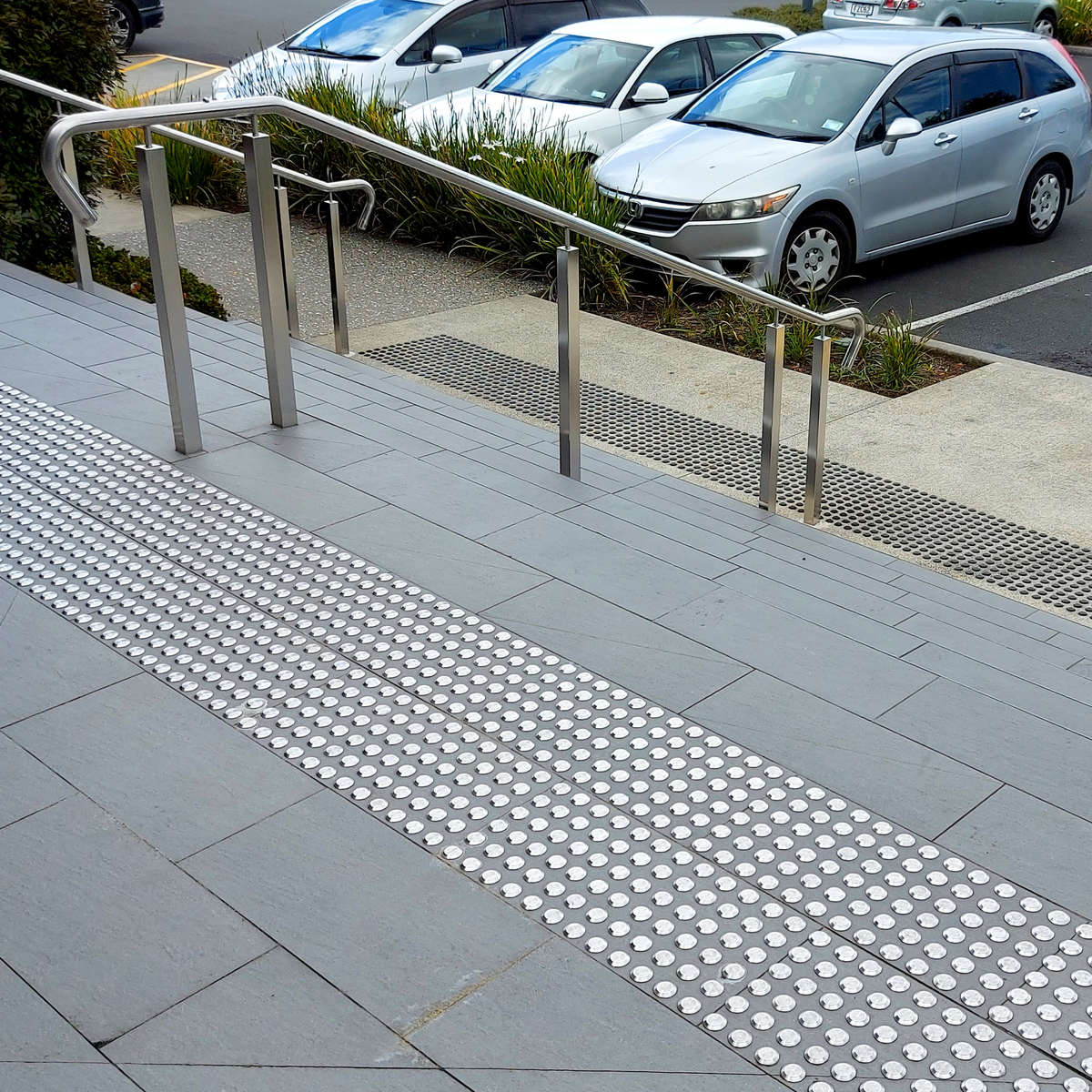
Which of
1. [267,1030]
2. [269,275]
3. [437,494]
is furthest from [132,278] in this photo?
[267,1030]

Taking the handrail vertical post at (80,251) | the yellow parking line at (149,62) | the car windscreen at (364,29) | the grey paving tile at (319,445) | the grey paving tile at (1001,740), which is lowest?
the yellow parking line at (149,62)

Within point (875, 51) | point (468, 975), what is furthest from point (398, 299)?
point (468, 975)

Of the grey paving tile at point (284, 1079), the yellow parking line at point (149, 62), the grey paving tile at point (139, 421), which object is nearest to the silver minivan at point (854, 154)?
the grey paving tile at point (139, 421)

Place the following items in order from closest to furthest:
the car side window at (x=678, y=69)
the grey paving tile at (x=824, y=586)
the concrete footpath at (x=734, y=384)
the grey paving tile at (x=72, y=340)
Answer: the grey paving tile at (x=824, y=586)
the grey paving tile at (x=72, y=340)
the concrete footpath at (x=734, y=384)
the car side window at (x=678, y=69)

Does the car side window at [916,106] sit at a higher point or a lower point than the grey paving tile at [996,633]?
higher

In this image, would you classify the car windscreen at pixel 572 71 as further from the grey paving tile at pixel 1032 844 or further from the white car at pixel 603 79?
the grey paving tile at pixel 1032 844

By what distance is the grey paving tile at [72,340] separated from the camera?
22.0 ft

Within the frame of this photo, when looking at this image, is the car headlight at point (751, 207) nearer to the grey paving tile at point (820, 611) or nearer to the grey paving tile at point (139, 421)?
the grey paving tile at point (139, 421)

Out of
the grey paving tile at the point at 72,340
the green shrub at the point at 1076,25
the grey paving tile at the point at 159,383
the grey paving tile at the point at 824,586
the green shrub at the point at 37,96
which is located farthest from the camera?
the green shrub at the point at 1076,25

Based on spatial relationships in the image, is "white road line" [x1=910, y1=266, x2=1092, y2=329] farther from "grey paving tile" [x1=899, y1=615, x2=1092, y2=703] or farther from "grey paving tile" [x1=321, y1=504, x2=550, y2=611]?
"grey paving tile" [x1=321, y1=504, x2=550, y2=611]

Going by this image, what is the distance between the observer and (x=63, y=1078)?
104 inches

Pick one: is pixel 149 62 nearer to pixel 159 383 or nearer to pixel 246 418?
pixel 159 383

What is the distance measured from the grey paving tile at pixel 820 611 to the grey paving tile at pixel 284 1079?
228 centimetres

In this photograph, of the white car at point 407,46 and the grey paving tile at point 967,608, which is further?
the white car at point 407,46
